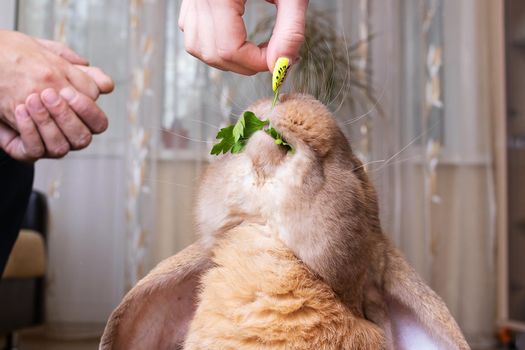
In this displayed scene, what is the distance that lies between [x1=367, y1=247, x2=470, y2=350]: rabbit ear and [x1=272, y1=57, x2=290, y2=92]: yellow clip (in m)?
0.25

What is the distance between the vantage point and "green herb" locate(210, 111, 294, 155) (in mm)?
677

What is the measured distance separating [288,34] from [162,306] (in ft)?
1.17

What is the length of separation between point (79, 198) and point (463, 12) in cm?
252

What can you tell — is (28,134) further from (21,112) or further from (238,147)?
(238,147)

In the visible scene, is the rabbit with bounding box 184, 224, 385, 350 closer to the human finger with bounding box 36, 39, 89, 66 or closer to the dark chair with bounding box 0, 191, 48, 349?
the human finger with bounding box 36, 39, 89, 66

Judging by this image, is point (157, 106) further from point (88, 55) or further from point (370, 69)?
point (370, 69)

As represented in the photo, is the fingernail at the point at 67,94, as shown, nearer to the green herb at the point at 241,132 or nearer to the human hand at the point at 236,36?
the human hand at the point at 236,36

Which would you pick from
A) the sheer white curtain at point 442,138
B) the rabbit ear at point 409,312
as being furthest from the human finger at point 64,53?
the sheer white curtain at point 442,138

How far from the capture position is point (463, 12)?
12.0ft

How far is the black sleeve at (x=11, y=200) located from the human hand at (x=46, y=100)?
1.54ft

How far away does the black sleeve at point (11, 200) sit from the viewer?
152 centimetres

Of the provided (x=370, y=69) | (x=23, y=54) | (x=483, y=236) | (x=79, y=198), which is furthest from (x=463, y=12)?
(x=23, y=54)

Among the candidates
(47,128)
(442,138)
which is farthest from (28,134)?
(442,138)

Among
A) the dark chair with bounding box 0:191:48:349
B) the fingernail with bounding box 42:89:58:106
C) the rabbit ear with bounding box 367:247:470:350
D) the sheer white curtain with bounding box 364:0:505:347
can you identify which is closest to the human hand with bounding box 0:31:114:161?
the fingernail with bounding box 42:89:58:106
